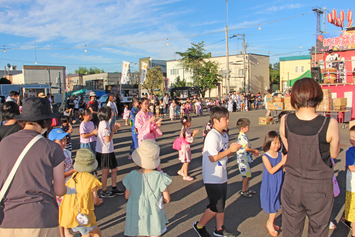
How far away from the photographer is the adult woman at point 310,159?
7.09 ft

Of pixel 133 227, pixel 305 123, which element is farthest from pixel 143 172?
pixel 305 123

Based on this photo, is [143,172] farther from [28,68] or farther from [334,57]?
[28,68]

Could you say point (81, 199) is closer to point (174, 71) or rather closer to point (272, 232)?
point (272, 232)

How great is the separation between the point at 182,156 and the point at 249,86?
44.4 metres

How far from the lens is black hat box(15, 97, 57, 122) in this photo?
198 centimetres

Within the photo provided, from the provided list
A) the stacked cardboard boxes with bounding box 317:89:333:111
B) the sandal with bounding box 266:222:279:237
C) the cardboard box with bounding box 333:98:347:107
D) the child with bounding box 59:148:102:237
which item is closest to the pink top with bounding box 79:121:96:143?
the child with bounding box 59:148:102:237

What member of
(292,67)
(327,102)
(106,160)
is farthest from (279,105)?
(292,67)

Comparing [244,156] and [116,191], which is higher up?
[244,156]

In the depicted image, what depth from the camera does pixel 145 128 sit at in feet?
18.8

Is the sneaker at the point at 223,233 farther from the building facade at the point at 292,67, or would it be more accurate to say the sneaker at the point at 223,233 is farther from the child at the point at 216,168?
the building facade at the point at 292,67

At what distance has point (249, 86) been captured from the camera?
155 feet

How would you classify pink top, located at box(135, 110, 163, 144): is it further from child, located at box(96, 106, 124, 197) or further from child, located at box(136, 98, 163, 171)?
child, located at box(96, 106, 124, 197)

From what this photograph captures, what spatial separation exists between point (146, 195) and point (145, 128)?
330 centimetres

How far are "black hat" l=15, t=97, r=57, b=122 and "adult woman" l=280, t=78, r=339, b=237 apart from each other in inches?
86.1
